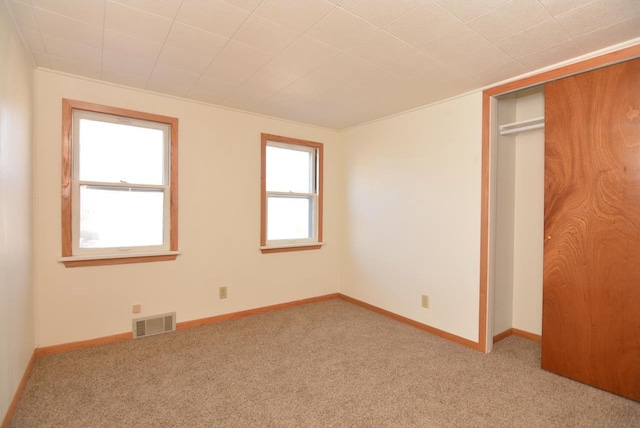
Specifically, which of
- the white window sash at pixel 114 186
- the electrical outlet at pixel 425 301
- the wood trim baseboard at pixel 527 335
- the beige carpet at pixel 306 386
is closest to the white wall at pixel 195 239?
the white window sash at pixel 114 186

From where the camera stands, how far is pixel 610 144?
2084 millimetres

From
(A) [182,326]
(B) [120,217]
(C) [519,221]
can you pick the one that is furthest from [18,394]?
(C) [519,221]

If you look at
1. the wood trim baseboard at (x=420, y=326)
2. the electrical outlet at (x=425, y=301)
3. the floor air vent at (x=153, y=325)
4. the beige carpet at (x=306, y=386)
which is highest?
the electrical outlet at (x=425, y=301)

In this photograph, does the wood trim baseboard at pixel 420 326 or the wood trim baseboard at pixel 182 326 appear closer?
the wood trim baseboard at pixel 182 326

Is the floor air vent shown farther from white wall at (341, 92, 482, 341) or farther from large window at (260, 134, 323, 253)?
white wall at (341, 92, 482, 341)

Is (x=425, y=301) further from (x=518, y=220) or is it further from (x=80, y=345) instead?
(x=80, y=345)

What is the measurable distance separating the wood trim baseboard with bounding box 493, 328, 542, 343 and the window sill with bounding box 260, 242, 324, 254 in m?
2.21

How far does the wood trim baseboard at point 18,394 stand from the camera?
5.59ft

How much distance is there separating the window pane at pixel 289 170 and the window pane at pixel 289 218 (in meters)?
0.15

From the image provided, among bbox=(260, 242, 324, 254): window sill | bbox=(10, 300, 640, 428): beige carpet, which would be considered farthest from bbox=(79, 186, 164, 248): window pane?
bbox=(260, 242, 324, 254): window sill

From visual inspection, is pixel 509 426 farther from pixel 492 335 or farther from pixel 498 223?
pixel 498 223

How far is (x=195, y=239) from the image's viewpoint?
10.6ft

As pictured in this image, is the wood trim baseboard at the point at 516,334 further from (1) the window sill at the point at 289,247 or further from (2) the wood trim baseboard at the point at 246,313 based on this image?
(1) the window sill at the point at 289,247

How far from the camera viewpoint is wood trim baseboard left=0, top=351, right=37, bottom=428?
5.59 feet
